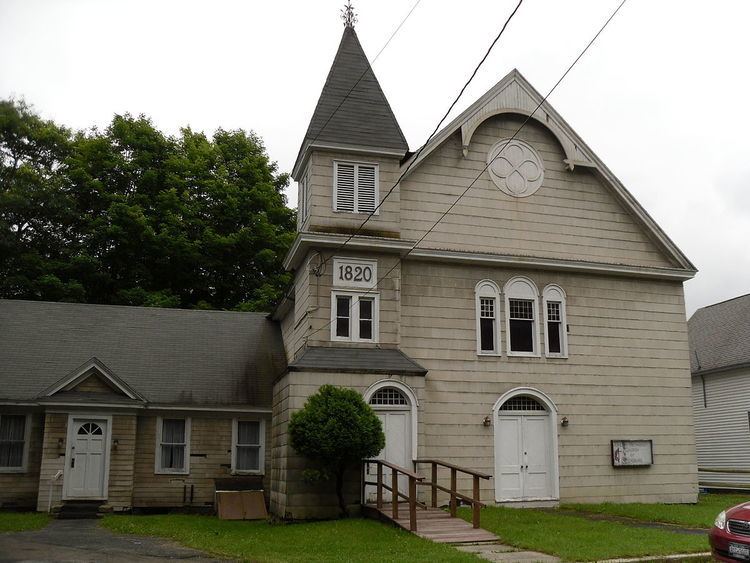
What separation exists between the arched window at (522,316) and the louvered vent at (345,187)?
Result: 4.75m

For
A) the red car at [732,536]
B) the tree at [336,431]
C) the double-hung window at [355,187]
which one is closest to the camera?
the red car at [732,536]

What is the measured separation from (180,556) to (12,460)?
34.3 feet

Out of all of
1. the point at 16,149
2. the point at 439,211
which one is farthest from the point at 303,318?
the point at 16,149

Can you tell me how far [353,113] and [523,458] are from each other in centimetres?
978

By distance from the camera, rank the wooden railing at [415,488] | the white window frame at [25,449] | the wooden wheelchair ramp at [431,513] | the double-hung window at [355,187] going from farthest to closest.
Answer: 1. the white window frame at [25,449]
2. the double-hung window at [355,187]
3. the wooden railing at [415,488]
4. the wooden wheelchair ramp at [431,513]

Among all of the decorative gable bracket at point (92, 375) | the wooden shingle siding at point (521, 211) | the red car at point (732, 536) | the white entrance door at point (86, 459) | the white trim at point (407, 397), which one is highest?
the wooden shingle siding at point (521, 211)

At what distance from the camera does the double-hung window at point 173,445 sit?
21688 millimetres

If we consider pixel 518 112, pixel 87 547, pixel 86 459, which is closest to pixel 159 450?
pixel 86 459

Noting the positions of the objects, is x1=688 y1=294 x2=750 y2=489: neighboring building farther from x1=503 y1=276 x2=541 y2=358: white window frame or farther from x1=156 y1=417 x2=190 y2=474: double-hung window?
x1=156 y1=417 x2=190 y2=474: double-hung window

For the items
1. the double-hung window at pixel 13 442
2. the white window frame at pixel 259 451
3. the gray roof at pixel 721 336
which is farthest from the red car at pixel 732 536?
the gray roof at pixel 721 336

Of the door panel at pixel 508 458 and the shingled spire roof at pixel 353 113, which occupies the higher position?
the shingled spire roof at pixel 353 113

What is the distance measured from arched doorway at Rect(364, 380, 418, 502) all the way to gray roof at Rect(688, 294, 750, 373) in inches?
712

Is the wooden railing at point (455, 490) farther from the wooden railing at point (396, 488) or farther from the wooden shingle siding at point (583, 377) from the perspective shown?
the wooden shingle siding at point (583, 377)

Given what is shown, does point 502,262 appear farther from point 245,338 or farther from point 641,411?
point 245,338
